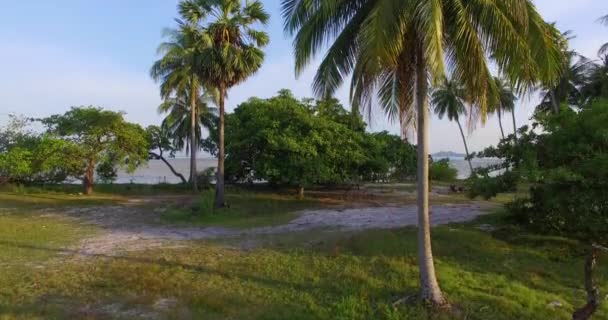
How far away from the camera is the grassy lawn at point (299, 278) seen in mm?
7055

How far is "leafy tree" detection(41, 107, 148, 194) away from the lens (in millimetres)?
24078

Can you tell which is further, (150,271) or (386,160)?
(386,160)

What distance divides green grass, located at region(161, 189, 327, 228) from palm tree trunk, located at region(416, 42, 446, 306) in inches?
297

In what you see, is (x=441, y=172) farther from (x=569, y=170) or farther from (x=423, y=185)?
(x=423, y=185)

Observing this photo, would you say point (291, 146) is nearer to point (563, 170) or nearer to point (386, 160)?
point (386, 160)

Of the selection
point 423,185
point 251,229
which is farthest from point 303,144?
point 423,185

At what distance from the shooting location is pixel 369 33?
5996 mm

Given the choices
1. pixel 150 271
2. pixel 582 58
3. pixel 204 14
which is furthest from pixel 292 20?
pixel 582 58

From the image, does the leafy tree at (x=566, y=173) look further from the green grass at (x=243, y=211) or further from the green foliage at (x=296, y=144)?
the green foliage at (x=296, y=144)

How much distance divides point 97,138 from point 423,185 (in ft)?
71.6

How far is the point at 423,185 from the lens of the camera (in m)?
6.96

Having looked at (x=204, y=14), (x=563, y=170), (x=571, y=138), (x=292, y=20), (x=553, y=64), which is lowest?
(x=563, y=170)

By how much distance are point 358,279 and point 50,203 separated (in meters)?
17.8

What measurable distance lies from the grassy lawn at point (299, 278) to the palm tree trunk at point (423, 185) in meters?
0.34
